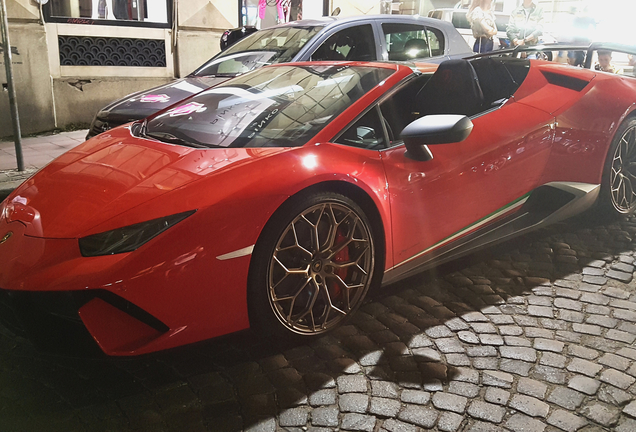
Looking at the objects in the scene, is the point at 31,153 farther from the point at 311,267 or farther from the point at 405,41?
the point at 311,267

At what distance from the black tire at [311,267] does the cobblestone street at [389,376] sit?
0.14 m

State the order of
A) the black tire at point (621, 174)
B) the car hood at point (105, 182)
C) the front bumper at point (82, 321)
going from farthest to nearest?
the black tire at point (621, 174)
the car hood at point (105, 182)
the front bumper at point (82, 321)

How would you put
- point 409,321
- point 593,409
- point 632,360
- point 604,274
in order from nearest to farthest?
point 593,409
point 632,360
point 409,321
point 604,274

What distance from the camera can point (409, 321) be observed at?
2957 mm

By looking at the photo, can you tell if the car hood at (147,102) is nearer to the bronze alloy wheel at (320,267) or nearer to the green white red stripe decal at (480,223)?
the green white red stripe decal at (480,223)

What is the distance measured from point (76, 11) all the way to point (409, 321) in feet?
26.9

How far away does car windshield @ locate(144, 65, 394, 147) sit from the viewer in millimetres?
2857

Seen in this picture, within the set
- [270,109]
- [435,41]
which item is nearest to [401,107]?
[270,109]

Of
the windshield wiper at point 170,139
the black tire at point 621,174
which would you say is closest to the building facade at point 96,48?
the windshield wiper at point 170,139

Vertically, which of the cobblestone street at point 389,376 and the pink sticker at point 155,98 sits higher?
the pink sticker at point 155,98

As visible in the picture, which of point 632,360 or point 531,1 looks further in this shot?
point 531,1

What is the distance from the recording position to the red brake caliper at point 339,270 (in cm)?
275

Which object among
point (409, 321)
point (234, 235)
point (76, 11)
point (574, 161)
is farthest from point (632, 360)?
point (76, 11)

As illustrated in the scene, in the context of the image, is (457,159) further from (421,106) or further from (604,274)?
(604,274)
